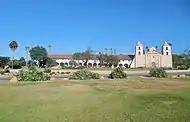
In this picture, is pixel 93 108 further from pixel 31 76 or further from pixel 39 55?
pixel 39 55

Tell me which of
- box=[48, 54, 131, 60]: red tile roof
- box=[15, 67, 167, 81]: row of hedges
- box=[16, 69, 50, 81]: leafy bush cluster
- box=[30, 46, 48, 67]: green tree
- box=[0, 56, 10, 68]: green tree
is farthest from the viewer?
box=[48, 54, 131, 60]: red tile roof

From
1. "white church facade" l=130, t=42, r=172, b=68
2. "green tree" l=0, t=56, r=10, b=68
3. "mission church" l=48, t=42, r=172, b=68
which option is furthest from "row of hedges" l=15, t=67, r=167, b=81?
"white church facade" l=130, t=42, r=172, b=68

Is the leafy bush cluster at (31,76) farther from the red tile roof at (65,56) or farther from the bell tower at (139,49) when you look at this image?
the red tile roof at (65,56)

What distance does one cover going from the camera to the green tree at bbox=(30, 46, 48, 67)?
143238mm

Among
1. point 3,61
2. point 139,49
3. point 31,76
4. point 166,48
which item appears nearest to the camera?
point 31,76

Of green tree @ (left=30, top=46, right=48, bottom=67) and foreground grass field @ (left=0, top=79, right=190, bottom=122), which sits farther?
green tree @ (left=30, top=46, right=48, bottom=67)

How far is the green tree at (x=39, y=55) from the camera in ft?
470

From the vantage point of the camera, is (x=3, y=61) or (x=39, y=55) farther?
(x=39, y=55)

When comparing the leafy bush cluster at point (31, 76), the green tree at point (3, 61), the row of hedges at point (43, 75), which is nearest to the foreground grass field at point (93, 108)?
the leafy bush cluster at point (31, 76)

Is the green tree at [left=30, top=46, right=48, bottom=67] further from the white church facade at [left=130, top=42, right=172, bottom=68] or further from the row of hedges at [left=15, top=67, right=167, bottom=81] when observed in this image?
the row of hedges at [left=15, top=67, right=167, bottom=81]

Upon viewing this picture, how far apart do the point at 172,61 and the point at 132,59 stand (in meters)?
19.6

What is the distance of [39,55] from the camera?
146 m

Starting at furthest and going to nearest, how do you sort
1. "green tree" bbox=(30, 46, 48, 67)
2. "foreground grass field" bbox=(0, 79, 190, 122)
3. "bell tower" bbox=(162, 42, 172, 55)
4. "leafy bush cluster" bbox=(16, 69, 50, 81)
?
"bell tower" bbox=(162, 42, 172, 55)
"green tree" bbox=(30, 46, 48, 67)
"leafy bush cluster" bbox=(16, 69, 50, 81)
"foreground grass field" bbox=(0, 79, 190, 122)

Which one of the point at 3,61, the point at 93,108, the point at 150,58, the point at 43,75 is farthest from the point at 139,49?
the point at 93,108
